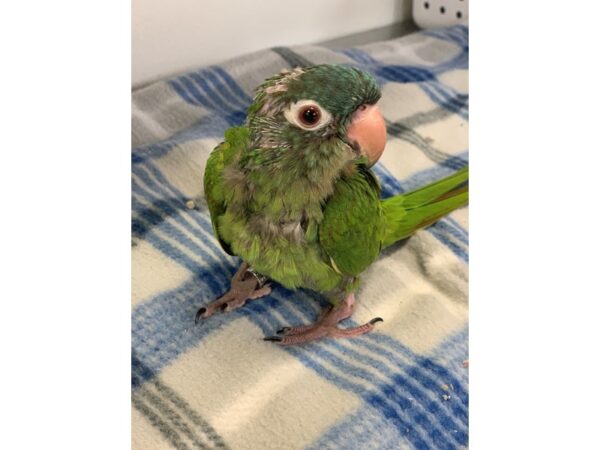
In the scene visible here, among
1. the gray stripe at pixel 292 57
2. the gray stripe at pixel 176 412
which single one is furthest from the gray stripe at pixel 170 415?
the gray stripe at pixel 292 57

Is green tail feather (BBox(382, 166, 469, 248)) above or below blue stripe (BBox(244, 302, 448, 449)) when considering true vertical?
above

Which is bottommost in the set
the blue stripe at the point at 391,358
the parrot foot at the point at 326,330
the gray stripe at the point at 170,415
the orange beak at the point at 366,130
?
the blue stripe at the point at 391,358

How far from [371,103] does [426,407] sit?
37cm

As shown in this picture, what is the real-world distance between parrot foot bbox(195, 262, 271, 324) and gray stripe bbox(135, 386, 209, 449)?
5.1 inches

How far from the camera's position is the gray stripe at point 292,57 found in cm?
135

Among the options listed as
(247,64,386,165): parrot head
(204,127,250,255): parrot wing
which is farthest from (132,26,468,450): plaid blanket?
(247,64,386,165): parrot head

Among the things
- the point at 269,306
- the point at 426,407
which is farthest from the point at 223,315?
the point at 426,407

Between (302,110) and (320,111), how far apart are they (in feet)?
0.06

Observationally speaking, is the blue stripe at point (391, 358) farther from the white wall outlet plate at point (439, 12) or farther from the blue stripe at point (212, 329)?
the white wall outlet plate at point (439, 12)

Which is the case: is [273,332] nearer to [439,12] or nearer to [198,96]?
[198,96]

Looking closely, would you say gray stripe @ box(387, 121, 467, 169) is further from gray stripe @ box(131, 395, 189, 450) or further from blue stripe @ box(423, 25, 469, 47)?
gray stripe @ box(131, 395, 189, 450)

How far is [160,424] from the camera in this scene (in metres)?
0.73

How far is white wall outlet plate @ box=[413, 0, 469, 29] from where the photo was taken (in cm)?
159
